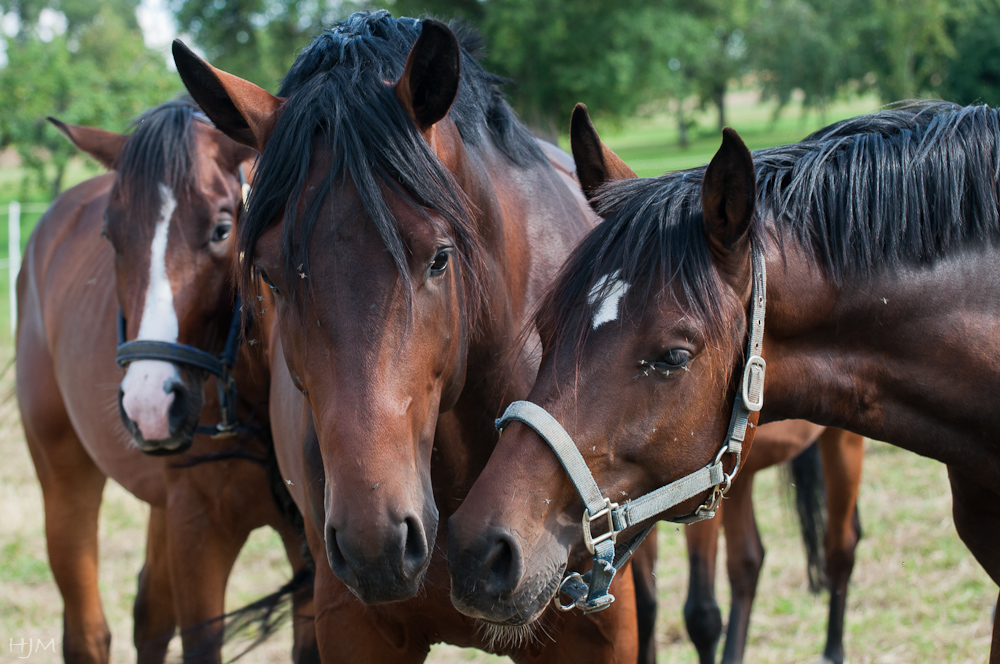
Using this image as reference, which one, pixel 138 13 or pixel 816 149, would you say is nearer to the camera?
pixel 816 149

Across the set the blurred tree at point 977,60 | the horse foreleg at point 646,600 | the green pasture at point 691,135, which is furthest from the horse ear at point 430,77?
the blurred tree at point 977,60

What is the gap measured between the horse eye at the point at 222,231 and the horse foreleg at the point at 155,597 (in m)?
1.30

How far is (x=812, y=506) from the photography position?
4391mm

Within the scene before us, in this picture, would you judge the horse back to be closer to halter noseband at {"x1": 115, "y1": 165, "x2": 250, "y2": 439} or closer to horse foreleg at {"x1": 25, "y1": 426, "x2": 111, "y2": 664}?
horse foreleg at {"x1": 25, "y1": 426, "x2": 111, "y2": 664}

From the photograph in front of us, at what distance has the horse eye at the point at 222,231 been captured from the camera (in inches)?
104

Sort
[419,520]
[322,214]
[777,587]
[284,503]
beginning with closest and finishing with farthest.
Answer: [419,520] → [322,214] → [284,503] → [777,587]

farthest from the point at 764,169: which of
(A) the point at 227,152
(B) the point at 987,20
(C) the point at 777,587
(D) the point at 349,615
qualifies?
(B) the point at 987,20

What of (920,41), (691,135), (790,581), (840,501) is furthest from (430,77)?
(691,135)

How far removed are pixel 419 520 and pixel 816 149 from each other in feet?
4.06

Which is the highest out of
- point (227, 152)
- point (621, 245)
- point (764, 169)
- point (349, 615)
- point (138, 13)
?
point (138, 13)

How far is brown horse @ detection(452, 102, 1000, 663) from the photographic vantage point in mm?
1583

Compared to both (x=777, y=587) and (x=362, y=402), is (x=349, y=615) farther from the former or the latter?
(x=777, y=587)

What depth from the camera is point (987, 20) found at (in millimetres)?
16641

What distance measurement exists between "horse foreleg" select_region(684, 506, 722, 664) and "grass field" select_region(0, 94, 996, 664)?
337 mm
